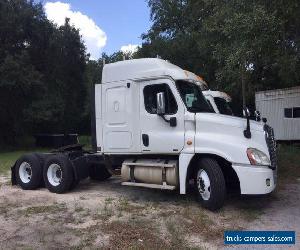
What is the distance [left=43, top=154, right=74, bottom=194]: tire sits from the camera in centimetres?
1140

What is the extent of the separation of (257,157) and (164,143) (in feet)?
6.86

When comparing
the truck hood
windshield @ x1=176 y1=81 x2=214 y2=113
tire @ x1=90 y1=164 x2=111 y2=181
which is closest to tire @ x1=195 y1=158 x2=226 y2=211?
the truck hood

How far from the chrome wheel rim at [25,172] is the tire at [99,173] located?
1.69 m

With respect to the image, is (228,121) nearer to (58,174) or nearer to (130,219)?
(130,219)

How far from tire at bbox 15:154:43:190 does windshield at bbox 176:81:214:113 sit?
4.47m

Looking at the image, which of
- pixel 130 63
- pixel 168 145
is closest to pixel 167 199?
pixel 168 145

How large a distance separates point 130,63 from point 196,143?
2.60 meters

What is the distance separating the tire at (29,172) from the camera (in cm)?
1203

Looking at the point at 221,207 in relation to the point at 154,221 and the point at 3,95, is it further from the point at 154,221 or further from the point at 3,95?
the point at 3,95

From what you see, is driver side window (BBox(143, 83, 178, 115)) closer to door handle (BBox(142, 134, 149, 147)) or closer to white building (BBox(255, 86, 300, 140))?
door handle (BBox(142, 134, 149, 147))

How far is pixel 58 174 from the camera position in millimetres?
A: 11805

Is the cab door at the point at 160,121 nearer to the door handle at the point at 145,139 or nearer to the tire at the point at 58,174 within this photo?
the door handle at the point at 145,139

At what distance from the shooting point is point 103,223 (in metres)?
8.55

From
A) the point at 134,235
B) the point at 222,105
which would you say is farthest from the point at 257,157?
the point at 222,105
